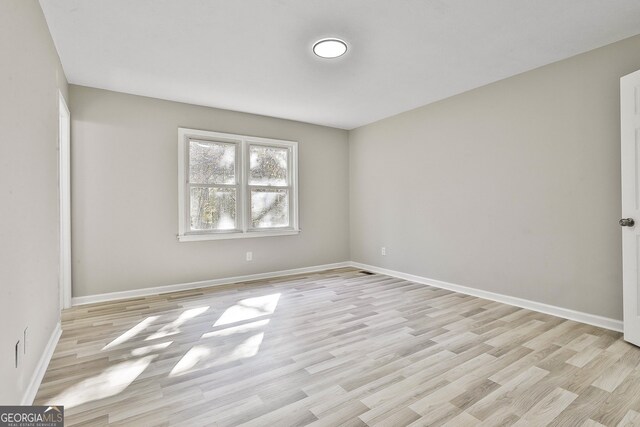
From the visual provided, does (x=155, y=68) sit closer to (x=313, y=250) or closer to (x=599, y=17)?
(x=313, y=250)

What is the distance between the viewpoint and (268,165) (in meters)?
5.01

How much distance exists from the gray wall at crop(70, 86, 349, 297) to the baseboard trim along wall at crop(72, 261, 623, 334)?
0.24 ft

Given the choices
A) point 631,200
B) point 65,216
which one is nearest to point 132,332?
point 65,216

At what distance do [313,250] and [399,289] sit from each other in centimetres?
175

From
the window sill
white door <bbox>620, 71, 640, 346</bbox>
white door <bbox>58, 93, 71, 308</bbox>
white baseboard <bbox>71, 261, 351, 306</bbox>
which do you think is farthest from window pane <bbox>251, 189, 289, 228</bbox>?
white door <bbox>620, 71, 640, 346</bbox>

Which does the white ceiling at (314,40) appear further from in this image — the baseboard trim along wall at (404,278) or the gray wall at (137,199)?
the baseboard trim along wall at (404,278)

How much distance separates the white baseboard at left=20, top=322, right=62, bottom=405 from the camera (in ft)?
5.80

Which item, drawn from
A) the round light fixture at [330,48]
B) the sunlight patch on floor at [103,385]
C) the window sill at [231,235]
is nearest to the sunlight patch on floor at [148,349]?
the sunlight patch on floor at [103,385]

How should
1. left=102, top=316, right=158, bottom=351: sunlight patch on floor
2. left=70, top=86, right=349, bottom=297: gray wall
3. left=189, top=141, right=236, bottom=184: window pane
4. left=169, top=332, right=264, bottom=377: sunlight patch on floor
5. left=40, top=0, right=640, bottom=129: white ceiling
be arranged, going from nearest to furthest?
left=169, top=332, right=264, bottom=377: sunlight patch on floor, left=40, top=0, right=640, bottom=129: white ceiling, left=102, top=316, right=158, bottom=351: sunlight patch on floor, left=70, top=86, right=349, bottom=297: gray wall, left=189, top=141, right=236, bottom=184: window pane

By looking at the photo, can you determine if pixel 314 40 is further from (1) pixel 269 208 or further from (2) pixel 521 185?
(1) pixel 269 208

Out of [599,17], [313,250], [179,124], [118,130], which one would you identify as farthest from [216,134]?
[599,17]

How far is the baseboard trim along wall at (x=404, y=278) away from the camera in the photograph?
2.93 metres

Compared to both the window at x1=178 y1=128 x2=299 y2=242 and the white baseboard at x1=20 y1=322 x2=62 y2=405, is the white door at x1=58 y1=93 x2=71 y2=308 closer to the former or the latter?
the white baseboard at x1=20 y1=322 x2=62 y2=405

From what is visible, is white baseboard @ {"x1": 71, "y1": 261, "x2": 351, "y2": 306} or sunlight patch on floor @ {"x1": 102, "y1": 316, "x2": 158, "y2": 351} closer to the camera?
sunlight patch on floor @ {"x1": 102, "y1": 316, "x2": 158, "y2": 351}
